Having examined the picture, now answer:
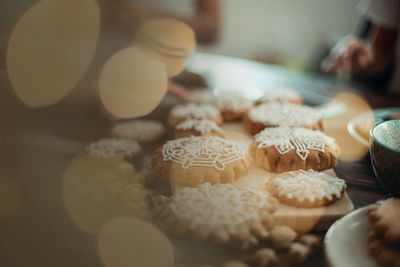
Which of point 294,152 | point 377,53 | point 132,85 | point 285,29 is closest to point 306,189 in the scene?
point 294,152

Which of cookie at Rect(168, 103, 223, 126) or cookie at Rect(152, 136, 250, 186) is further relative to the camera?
cookie at Rect(168, 103, 223, 126)

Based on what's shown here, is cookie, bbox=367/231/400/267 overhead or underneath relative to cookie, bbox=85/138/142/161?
overhead

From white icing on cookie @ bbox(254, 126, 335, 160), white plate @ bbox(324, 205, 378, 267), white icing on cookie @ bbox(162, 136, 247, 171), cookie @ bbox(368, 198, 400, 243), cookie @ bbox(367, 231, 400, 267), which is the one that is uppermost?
cookie @ bbox(368, 198, 400, 243)

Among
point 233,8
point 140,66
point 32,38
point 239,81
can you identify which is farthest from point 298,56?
point 32,38

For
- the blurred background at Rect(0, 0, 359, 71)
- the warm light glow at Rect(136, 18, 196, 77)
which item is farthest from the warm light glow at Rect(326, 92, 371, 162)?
the blurred background at Rect(0, 0, 359, 71)

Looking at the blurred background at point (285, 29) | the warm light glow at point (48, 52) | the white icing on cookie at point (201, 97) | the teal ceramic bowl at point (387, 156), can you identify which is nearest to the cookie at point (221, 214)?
the teal ceramic bowl at point (387, 156)

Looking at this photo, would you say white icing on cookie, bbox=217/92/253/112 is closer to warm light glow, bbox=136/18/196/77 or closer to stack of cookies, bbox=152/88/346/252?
stack of cookies, bbox=152/88/346/252

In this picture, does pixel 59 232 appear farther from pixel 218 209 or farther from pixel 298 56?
pixel 298 56
